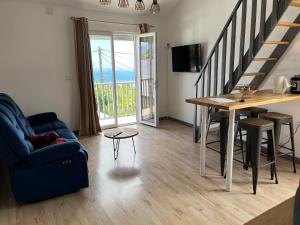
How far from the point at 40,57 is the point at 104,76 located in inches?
53.3

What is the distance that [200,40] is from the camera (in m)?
4.61

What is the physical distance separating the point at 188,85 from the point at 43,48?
3.06 m

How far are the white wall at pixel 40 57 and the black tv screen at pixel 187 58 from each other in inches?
63.5

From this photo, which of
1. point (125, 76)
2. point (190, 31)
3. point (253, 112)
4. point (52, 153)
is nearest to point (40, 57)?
point (125, 76)

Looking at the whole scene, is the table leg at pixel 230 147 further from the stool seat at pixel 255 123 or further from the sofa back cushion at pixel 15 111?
the sofa back cushion at pixel 15 111

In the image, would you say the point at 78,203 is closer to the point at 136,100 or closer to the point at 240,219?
→ the point at 240,219

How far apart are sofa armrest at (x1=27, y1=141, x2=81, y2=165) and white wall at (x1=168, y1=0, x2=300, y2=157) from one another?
116 inches

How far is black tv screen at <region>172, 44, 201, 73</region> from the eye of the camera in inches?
181

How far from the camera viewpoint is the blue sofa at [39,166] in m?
2.26

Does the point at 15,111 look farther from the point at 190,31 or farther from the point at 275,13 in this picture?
the point at 190,31

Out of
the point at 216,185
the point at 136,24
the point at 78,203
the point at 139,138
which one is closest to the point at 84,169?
the point at 78,203

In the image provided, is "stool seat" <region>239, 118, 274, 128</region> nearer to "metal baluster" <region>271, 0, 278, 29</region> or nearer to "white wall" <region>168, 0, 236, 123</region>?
"metal baluster" <region>271, 0, 278, 29</region>

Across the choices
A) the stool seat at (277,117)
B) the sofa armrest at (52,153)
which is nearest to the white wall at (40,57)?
the sofa armrest at (52,153)

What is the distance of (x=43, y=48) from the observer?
4.25m
